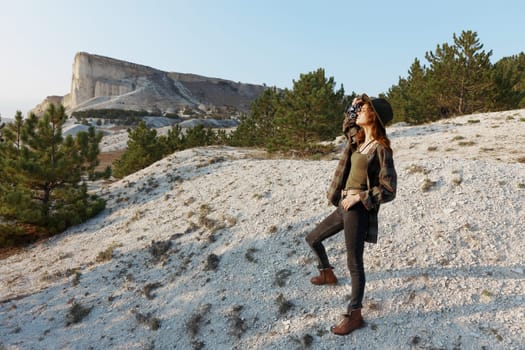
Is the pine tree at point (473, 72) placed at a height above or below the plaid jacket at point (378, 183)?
above

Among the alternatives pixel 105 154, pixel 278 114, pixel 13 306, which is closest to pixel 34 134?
pixel 13 306

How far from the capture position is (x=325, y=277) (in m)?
5.06

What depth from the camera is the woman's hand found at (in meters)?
3.48

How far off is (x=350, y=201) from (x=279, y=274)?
2.81 m

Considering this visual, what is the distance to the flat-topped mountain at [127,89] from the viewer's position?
105375 millimetres

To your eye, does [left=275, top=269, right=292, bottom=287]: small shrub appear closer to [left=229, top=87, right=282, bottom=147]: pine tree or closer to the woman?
the woman

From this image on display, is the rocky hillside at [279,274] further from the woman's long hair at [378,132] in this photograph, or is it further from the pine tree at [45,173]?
the woman's long hair at [378,132]

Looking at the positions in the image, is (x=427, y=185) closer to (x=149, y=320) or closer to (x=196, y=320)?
(x=196, y=320)

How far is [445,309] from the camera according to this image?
14.0ft

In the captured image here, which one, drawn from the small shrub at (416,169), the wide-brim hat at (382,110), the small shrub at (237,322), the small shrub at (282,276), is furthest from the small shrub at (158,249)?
the small shrub at (416,169)

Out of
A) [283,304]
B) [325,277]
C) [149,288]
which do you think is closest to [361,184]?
[325,277]

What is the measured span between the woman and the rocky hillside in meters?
1.01

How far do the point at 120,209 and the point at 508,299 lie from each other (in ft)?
39.2

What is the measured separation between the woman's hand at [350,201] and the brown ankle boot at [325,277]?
1.82 metres
